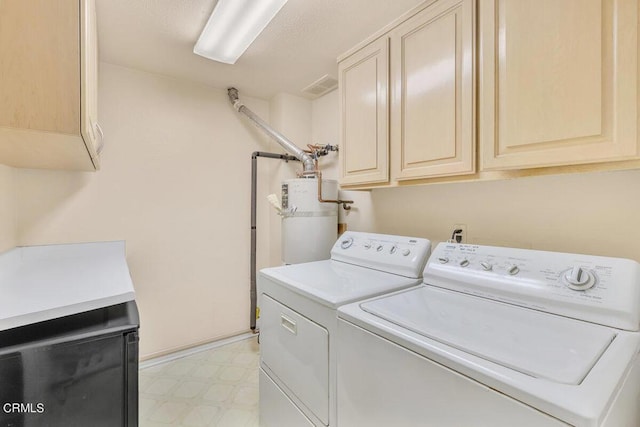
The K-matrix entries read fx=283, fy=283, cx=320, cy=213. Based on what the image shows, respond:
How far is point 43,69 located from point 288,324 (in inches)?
51.7

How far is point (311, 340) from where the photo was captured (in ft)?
4.00

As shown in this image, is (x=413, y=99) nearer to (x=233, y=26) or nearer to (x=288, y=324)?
(x=233, y=26)

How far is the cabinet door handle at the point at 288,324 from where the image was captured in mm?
1326

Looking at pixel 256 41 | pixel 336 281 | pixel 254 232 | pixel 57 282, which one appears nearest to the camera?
pixel 57 282

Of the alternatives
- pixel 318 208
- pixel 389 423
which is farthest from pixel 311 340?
pixel 318 208

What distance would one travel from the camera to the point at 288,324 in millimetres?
1372

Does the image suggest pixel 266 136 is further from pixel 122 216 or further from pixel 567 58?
pixel 567 58

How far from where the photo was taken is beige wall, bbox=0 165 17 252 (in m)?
1.59

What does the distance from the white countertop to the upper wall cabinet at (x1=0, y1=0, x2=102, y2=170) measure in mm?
547

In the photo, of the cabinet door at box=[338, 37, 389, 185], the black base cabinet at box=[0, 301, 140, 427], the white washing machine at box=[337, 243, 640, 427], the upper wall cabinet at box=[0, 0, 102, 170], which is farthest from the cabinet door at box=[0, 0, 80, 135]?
the cabinet door at box=[338, 37, 389, 185]

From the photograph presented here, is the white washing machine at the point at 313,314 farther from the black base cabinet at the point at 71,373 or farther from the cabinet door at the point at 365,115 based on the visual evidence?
the black base cabinet at the point at 71,373

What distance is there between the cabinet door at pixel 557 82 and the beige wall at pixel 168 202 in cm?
219
